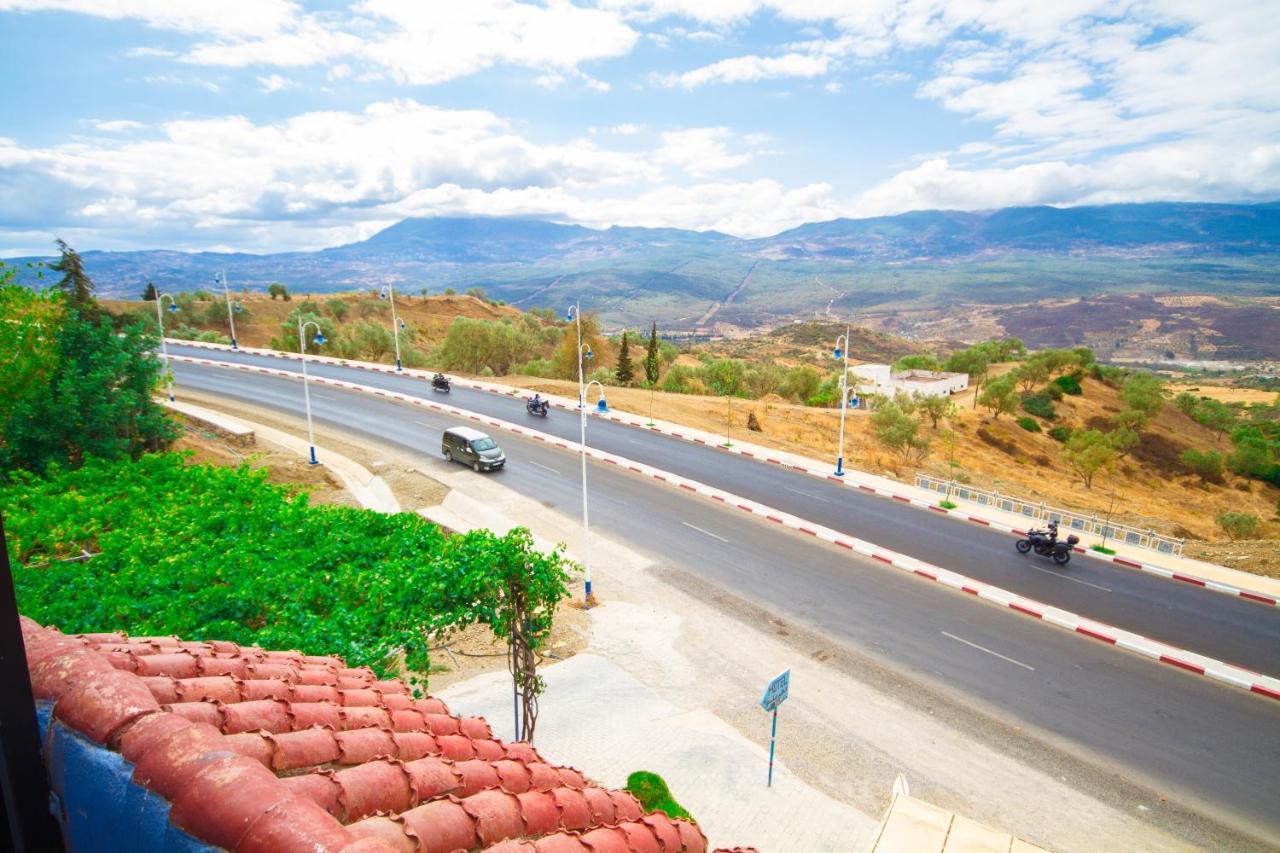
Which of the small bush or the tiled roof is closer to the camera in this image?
the tiled roof

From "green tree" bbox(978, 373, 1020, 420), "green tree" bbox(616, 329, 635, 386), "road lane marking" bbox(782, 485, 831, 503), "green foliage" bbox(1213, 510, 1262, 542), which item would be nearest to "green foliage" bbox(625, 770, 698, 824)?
"road lane marking" bbox(782, 485, 831, 503)

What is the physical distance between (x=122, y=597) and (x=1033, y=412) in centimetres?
6635

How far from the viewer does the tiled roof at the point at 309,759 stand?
2.16 metres

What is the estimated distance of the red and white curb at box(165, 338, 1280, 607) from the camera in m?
20.1

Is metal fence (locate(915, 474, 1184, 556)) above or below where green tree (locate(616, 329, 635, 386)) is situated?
below

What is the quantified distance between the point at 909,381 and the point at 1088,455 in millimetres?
31901

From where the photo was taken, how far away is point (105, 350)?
18953 mm

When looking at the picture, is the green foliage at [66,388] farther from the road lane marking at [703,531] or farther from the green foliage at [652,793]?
the road lane marking at [703,531]

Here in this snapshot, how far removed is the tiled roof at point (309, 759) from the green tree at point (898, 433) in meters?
36.0

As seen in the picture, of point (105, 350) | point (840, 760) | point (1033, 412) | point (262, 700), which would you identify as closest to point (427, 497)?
point (105, 350)

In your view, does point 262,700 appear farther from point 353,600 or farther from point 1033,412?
point 1033,412

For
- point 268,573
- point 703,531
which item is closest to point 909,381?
point 703,531

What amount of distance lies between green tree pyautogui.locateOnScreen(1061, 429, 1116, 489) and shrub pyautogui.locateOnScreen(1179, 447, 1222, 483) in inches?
307

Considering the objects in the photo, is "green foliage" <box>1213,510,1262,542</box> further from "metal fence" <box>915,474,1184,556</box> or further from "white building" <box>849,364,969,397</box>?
"white building" <box>849,364,969,397</box>
